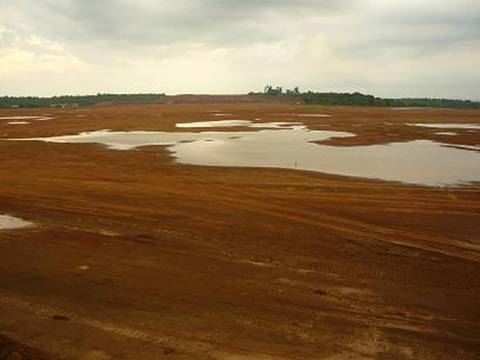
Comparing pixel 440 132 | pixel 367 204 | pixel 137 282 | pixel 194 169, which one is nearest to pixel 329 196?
pixel 367 204

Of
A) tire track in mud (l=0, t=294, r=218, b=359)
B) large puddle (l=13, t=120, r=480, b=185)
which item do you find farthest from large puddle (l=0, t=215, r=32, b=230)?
large puddle (l=13, t=120, r=480, b=185)

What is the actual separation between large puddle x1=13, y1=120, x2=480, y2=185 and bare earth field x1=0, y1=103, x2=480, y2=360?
11.0 ft

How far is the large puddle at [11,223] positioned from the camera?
14.9 m

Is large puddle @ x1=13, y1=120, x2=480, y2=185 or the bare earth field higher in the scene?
large puddle @ x1=13, y1=120, x2=480, y2=185

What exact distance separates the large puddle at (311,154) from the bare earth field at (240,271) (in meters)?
3.34

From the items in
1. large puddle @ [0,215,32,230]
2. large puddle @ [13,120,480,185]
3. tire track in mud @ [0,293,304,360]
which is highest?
large puddle @ [13,120,480,185]

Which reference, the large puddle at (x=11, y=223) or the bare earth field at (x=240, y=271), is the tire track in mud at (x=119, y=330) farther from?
the large puddle at (x=11, y=223)

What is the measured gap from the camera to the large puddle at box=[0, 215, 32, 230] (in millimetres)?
14852

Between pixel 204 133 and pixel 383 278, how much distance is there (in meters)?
34.8

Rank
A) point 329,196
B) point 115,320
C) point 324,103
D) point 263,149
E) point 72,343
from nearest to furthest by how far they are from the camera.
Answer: point 72,343 < point 115,320 < point 329,196 < point 263,149 < point 324,103

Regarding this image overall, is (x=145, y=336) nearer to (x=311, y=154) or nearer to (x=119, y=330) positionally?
(x=119, y=330)

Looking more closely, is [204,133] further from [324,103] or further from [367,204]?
[324,103]

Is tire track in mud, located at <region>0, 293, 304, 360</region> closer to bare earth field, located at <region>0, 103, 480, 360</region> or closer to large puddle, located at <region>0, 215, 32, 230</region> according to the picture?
bare earth field, located at <region>0, 103, 480, 360</region>

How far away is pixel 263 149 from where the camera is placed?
108ft
